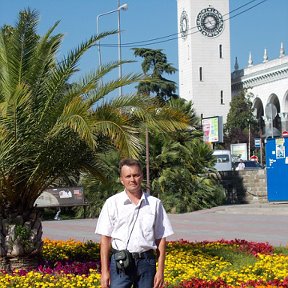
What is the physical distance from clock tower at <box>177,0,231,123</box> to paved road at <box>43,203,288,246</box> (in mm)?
75583

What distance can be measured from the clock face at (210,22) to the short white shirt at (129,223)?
98.9 metres

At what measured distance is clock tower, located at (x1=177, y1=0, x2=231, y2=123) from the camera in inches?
4003

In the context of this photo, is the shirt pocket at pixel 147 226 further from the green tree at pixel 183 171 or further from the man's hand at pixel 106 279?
the green tree at pixel 183 171

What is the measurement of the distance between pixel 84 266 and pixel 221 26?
96563mm

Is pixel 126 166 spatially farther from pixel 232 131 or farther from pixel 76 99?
pixel 232 131

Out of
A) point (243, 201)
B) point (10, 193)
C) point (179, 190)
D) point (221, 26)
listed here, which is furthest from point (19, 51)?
point (221, 26)

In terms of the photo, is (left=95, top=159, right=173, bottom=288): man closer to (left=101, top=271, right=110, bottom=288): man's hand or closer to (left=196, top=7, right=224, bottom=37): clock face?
(left=101, top=271, right=110, bottom=288): man's hand

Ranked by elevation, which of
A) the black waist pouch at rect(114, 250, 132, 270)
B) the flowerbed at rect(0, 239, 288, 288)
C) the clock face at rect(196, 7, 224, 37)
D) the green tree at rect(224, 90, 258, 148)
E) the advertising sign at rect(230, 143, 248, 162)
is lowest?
the flowerbed at rect(0, 239, 288, 288)

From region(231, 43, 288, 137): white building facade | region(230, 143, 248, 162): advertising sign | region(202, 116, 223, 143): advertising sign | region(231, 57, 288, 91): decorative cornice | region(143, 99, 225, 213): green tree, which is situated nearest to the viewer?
region(143, 99, 225, 213): green tree

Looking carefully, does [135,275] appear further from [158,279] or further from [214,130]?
[214,130]

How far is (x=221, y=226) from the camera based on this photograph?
2028 centimetres

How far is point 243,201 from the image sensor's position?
29.6 metres

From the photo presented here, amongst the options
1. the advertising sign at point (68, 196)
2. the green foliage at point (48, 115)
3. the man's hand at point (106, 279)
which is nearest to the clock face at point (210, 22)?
the advertising sign at point (68, 196)

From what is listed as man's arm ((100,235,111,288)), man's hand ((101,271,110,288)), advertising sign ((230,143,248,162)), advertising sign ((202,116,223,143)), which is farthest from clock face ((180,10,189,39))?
man's hand ((101,271,110,288))
